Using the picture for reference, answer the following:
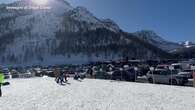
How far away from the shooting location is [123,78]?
1615 inches

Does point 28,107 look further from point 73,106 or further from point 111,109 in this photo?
point 111,109

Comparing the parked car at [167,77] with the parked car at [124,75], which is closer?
the parked car at [167,77]

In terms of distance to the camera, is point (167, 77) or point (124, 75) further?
point (124, 75)

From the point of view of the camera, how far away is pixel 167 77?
110 feet

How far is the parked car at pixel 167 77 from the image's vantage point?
31.8m

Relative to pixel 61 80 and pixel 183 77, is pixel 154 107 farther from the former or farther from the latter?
pixel 61 80

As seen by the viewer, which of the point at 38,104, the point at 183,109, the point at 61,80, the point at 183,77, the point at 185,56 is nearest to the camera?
the point at 183,109

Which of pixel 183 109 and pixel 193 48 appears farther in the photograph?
pixel 193 48

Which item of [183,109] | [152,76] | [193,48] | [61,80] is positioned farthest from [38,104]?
[193,48]

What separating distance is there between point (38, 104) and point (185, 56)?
13011 centimetres

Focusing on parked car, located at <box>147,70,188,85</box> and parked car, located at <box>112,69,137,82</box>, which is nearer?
parked car, located at <box>147,70,188,85</box>

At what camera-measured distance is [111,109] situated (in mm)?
15148

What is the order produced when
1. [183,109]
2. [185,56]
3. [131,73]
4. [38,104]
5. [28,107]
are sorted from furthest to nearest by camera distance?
[185,56], [131,73], [38,104], [28,107], [183,109]

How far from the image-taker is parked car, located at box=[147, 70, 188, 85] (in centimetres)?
3184
